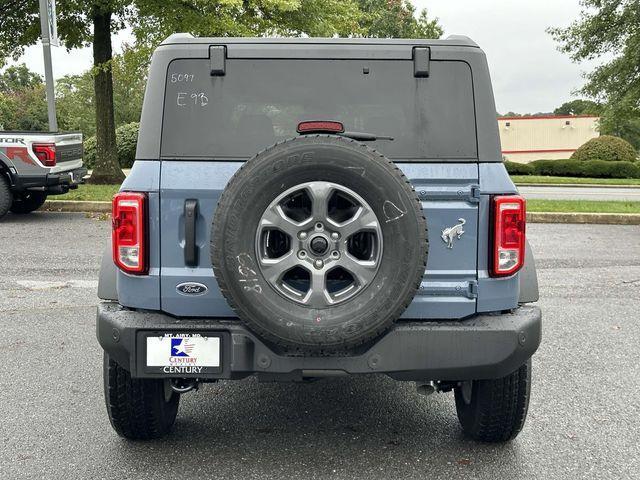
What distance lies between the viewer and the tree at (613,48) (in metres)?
22.6

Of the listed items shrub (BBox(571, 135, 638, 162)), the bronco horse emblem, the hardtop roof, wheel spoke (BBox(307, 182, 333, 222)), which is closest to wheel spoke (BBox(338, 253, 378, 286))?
wheel spoke (BBox(307, 182, 333, 222))

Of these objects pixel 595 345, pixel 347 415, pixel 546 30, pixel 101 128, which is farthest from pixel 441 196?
pixel 546 30

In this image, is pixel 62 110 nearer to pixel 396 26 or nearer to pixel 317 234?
pixel 396 26

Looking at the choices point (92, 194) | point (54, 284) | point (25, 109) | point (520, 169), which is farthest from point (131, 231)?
point (25, 109)

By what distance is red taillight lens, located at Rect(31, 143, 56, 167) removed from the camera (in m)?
12.3

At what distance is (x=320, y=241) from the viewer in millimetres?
2963

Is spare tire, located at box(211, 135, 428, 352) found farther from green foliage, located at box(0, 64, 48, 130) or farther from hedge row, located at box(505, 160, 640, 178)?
green foliage, located at box(0, 64, 48, 130)

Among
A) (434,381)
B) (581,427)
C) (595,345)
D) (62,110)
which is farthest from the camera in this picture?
(62,110)

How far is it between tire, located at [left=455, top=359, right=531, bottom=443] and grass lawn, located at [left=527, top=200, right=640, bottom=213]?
35.4 feet

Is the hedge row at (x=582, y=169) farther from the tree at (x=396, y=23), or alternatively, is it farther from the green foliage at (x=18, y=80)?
the green foliage at (x=18, y=80)

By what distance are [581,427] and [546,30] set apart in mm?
23417

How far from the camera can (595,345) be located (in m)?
5.71

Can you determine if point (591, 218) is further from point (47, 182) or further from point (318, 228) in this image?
point (318, 228)

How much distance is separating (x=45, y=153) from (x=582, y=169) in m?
26.3
